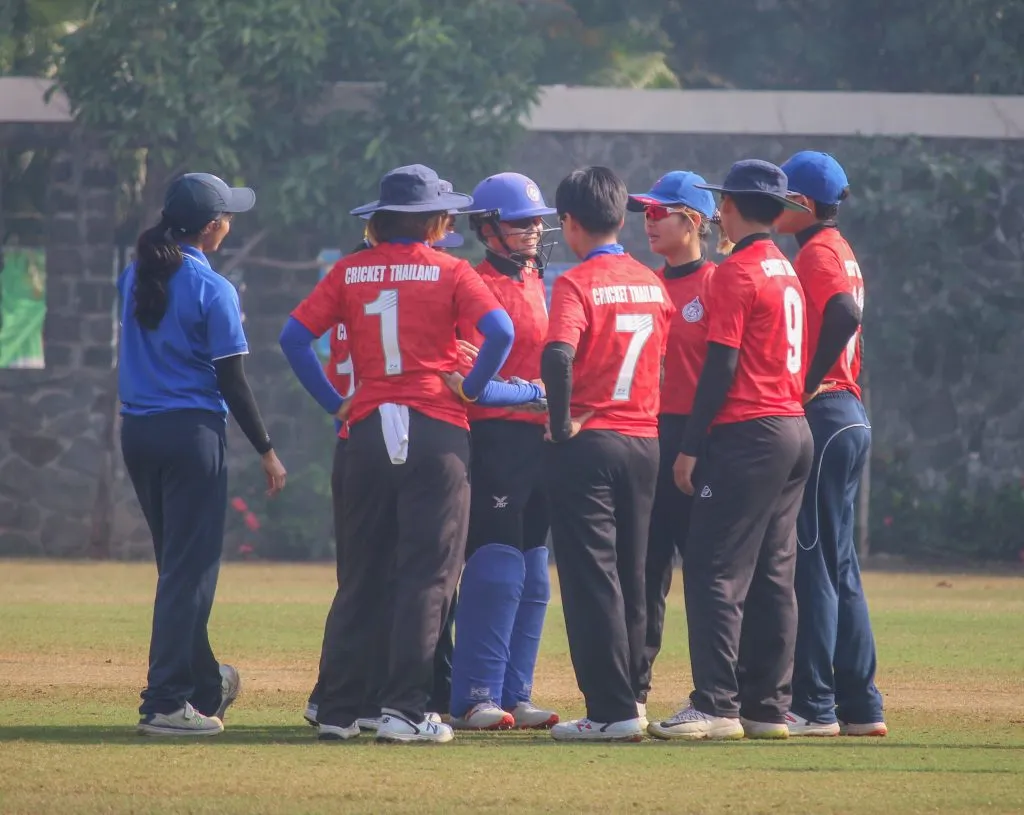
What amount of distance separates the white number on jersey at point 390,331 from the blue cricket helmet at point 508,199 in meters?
0.97

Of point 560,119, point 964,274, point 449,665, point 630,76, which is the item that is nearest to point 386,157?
point 560,119

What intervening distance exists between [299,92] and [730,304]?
1066cm

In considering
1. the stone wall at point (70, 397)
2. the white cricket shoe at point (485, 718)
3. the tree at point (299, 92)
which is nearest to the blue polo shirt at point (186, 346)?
the white cricket shoe at point (485, 718)

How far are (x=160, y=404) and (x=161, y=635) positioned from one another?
2.83ft

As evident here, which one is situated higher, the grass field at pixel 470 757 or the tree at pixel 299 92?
the tree at pixel 299 92

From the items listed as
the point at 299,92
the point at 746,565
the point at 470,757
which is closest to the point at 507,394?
the point at 746,565

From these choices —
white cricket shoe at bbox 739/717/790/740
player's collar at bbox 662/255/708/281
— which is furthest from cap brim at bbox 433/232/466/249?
white cricket shoe at bbox 739/717/790/740

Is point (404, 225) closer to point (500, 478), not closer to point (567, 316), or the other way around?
point (567, 316)

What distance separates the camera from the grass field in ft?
20.1

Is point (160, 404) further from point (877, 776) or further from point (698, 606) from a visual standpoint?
point (877, 776)

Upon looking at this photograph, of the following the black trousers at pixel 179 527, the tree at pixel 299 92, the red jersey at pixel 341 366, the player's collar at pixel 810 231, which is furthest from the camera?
the tree at pixel 299 92

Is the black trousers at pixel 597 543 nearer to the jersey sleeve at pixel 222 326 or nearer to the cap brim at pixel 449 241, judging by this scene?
the cap brim at pixel 449 241

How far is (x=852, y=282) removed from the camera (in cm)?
800

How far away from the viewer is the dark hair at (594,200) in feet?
25.3
